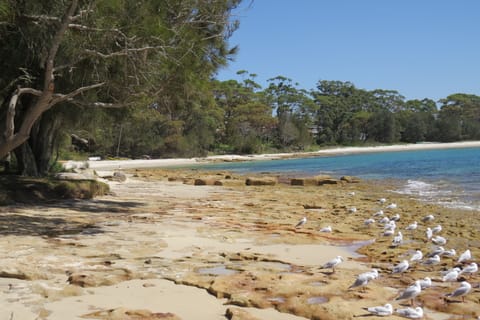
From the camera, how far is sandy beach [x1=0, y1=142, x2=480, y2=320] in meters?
5.24

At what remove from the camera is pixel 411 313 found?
503cm

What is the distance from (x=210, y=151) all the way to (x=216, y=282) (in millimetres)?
69631

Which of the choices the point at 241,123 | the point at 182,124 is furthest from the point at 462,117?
the point at 182,124

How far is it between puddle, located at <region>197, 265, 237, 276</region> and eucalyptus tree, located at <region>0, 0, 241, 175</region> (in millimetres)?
4114

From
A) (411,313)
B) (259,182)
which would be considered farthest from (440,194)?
(411,313)

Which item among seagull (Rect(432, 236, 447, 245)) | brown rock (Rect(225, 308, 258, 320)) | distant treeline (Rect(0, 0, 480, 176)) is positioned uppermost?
distant treeline (Rect(0, 0, 480, 176))

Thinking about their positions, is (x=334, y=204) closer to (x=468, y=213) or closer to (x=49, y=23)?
(x=468, y=213)

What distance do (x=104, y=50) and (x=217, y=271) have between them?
534 cm

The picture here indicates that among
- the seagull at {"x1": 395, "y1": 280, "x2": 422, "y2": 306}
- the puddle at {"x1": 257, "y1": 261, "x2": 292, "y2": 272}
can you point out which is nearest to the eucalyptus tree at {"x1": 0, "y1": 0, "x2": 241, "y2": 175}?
the puddle at {"x1": 257, "y1": 261, "x2": 292, "y2": 272}

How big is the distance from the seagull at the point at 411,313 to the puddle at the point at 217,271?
93.4 inches

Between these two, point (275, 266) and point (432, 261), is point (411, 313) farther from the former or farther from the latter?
point (432, 261)

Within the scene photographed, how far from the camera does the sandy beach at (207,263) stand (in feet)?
17.2

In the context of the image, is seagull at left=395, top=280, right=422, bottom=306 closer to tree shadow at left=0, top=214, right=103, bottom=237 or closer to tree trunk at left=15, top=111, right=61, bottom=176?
tree shadow at left=0, top=214, right=103, bottom=237

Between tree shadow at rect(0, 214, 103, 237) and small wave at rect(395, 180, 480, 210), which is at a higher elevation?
tree shadow at rect(0, 214, 103, 237)
